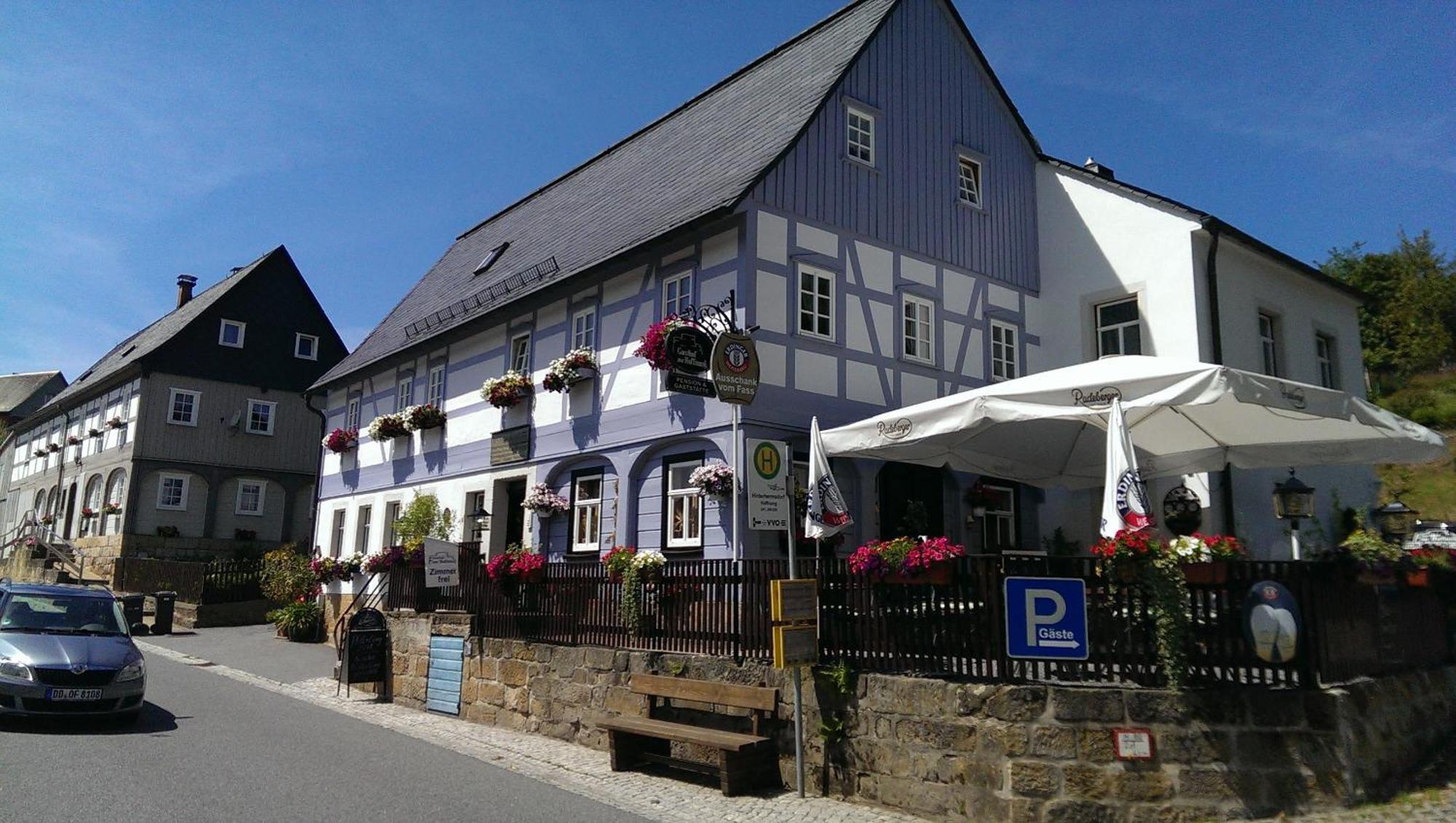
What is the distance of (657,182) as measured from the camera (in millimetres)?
18062

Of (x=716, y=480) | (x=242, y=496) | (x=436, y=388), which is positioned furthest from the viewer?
(x=242, y=496)

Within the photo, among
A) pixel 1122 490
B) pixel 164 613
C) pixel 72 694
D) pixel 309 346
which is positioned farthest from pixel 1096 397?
pixel 309 346

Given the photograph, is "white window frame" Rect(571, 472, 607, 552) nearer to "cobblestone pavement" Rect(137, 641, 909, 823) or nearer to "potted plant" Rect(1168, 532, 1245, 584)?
"cobblestone pavement" Rect(137, 641, 909, 823)

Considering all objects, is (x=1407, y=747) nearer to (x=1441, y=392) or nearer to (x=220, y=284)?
(x=1441, y=392)

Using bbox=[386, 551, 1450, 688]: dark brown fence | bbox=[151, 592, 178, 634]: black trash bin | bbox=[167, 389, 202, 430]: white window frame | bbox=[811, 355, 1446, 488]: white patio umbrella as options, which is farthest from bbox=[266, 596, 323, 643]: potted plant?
bbox=[811, 355, 1446, 488]: white patio umbrella

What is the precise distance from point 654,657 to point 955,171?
1044 centimetres

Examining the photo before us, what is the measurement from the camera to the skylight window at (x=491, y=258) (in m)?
22.7

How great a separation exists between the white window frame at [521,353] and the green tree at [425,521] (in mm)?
3315

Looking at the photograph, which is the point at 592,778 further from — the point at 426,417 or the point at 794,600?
the point at 426,417

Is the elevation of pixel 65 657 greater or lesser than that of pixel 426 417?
lesser

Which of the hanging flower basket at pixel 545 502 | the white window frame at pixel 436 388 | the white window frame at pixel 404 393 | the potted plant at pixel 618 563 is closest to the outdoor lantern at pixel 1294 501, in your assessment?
the potted plant at pixel 618 563

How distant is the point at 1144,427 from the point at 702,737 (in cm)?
617

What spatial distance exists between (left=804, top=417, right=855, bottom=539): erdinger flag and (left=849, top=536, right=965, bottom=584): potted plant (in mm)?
538

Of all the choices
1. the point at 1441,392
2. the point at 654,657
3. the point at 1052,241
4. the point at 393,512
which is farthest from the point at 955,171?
the point at 1441,392
